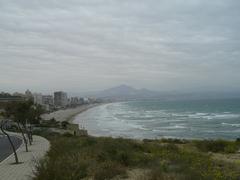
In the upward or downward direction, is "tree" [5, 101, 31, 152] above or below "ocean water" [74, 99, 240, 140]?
above

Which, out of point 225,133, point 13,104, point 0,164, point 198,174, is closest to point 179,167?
point 198,174

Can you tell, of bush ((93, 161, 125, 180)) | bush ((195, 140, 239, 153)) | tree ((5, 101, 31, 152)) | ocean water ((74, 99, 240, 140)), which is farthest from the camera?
ocean water ((74, 99, 240, 140))

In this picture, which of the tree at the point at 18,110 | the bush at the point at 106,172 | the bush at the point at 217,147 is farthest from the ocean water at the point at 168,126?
the bush at the point at 106,172

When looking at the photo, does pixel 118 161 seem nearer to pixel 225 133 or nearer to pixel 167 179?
pixel 167 179

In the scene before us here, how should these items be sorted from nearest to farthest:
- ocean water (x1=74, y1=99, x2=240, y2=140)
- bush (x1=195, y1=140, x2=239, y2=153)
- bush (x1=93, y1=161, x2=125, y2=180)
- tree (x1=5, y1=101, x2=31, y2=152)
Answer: bush (x1=93, y1=161, x2=125, y2=180) < bush (x1=195, y1=140, x2=239, y2=153) < tree (x1=5, y1=101, x2=31, y2=152) < ocean water (x1=74, y1=99, x2=240, y2=140)

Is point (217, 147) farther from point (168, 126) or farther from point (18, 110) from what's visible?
point (168, 126)

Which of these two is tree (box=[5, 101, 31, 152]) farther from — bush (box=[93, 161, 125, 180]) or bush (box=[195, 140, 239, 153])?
bush (box=[93, 161, 125, 180])

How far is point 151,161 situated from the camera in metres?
12.1

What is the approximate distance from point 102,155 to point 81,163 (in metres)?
2.41

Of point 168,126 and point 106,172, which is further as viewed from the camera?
point 168,126

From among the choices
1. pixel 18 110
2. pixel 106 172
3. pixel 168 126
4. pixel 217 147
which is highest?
pixel 18 110

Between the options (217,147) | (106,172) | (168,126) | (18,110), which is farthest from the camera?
(168,126)

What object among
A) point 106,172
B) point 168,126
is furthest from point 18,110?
point 168,126

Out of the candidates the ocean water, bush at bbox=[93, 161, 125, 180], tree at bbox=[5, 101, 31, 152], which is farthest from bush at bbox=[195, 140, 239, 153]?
the ocean water
